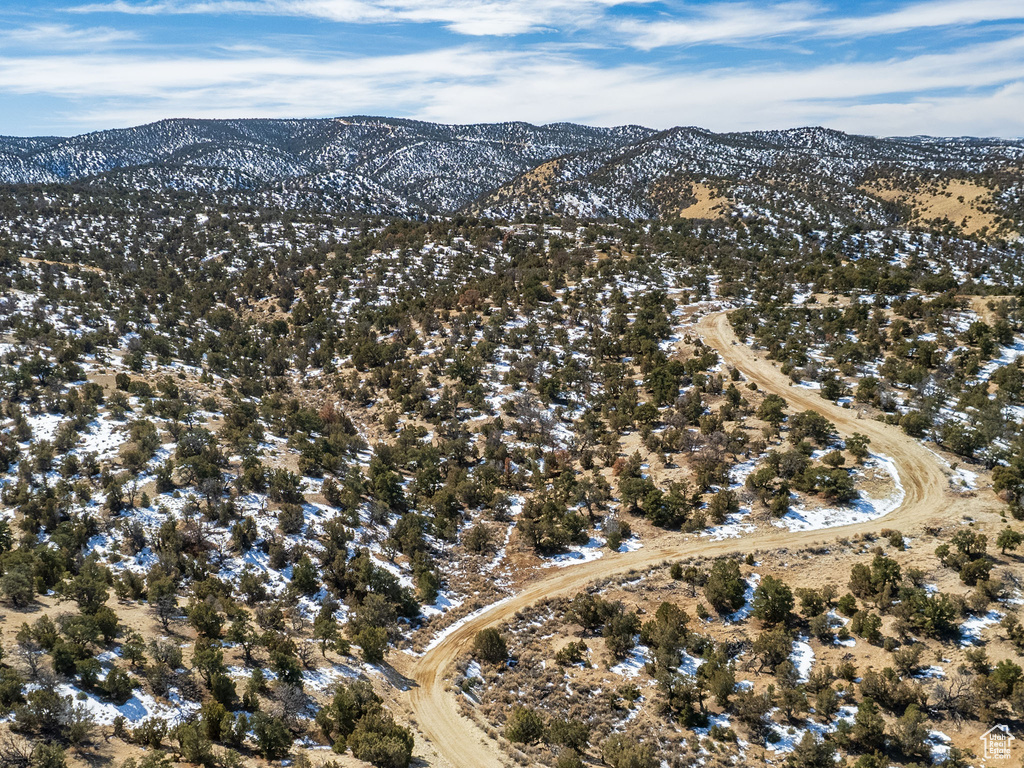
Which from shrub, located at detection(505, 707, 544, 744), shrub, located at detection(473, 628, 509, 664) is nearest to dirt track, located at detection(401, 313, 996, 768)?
shrub, located at detection(505, 707, 544, 744)

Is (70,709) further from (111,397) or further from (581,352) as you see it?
(581,352)

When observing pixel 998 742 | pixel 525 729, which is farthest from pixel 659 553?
pixel 998 742

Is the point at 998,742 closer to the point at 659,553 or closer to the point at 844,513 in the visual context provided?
the point at 844,513

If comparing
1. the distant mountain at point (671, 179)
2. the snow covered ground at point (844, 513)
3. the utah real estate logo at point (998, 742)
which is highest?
the distant mountain at point (671, 179)

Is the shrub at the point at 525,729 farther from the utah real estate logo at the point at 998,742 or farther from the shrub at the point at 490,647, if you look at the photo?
the utah real estate logo at the point at 998,742

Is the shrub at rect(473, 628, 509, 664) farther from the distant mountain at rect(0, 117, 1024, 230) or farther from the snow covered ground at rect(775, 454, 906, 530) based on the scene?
the distant mountain at rect(0, 117, 1024, 230)

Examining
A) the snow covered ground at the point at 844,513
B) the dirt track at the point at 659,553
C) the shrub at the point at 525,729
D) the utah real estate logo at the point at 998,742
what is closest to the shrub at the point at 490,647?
the dirt track at the point at 659,553

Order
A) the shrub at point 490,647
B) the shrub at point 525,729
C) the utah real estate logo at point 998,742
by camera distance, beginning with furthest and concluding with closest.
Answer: the shrub at point 490,647
the shrub at point 525,729
the utah real estate logo at point 998,742

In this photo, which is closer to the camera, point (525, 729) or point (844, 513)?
point (525, 729)
